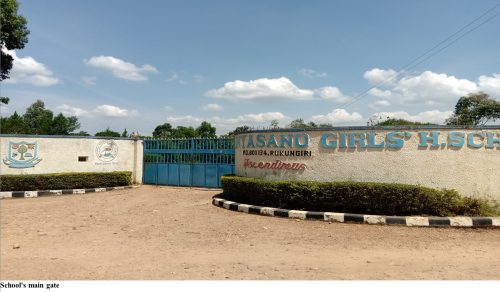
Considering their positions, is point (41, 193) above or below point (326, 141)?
below

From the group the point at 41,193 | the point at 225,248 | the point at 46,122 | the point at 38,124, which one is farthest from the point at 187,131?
the point at 225,248

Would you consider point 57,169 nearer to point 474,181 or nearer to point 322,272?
point 322,272

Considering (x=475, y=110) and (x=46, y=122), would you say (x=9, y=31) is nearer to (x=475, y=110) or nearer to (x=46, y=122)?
(x=46, y=122)

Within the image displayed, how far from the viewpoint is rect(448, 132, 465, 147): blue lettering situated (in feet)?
23.4

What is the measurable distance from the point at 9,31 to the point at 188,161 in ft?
40.8

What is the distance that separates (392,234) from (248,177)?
4.29 m

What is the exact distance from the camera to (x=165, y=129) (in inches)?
1657

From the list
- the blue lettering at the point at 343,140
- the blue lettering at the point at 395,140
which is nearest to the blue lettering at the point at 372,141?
the blue lettering at the point at 395,140

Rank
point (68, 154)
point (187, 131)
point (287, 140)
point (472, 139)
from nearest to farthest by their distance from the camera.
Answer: point (472, 139) < point (287, 140) < point (68, 154) < point (187, 131)

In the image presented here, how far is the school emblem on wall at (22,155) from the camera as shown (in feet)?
37.0

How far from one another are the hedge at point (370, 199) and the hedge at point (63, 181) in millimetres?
7569

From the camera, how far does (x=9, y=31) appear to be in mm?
16500

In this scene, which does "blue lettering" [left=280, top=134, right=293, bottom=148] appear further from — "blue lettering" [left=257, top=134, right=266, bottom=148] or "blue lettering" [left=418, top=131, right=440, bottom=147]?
"blue lettering" [left=418, top=131, right=440, bottom=147]

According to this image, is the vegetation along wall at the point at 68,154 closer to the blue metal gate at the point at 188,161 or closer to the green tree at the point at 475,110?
the blue metal gate at the point at 188,161
